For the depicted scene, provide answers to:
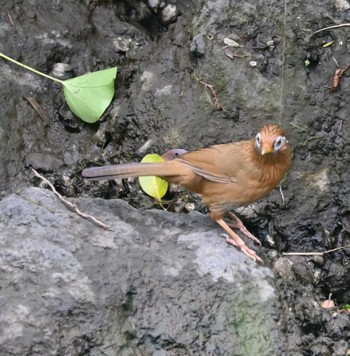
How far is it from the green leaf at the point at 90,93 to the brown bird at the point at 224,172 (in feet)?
3.86

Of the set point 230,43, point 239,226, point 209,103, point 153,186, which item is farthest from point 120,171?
point 230,43

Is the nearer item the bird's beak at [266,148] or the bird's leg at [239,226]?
the bird's beak at [266,148]

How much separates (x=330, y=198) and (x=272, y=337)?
68.5 inches

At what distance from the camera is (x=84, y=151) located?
5.95 m

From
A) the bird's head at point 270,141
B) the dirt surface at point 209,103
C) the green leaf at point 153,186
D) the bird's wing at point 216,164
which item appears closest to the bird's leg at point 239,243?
the bird's wing at point 216,164

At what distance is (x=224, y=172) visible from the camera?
4.93 m

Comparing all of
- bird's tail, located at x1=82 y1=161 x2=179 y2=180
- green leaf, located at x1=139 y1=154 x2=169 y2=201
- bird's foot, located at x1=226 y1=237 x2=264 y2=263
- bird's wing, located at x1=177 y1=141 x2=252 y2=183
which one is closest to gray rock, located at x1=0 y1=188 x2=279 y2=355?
bird's foot, located at x1=226 y1=237 x2=264 y2=263

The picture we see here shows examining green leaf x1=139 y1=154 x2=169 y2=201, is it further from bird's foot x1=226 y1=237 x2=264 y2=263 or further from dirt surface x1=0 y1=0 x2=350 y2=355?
bird's foot x1=226 y1=237 x2=264 y2=263

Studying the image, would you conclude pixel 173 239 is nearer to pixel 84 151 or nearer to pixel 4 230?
pixel 4 230

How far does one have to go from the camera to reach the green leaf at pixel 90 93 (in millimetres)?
5938

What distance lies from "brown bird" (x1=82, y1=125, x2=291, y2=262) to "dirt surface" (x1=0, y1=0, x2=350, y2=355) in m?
0.63

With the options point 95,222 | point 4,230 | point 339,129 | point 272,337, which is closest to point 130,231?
point 95,222

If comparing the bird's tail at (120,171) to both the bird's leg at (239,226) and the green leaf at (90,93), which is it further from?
the green leaf at (90,93)

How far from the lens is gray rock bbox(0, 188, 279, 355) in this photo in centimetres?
390
